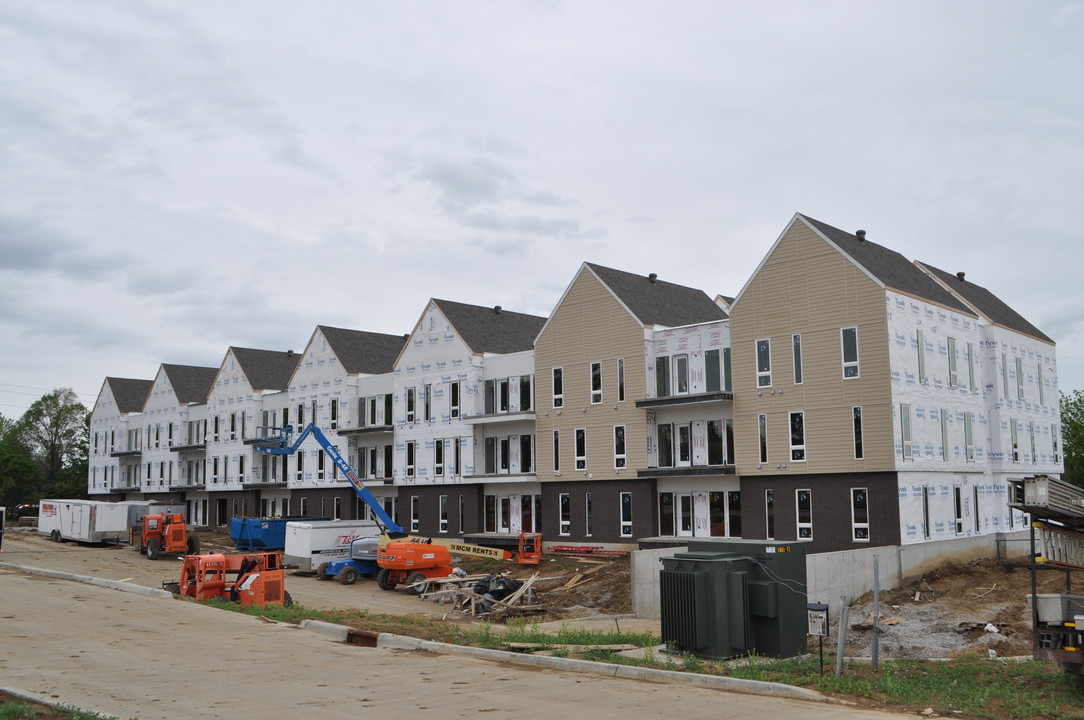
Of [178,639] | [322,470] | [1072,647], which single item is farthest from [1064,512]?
[322,470]

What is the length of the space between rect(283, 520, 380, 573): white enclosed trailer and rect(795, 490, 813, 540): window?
1956 centimetres

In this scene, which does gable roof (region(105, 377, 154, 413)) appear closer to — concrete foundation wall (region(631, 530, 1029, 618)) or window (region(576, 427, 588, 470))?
window (region(576, 427, 588, 470))

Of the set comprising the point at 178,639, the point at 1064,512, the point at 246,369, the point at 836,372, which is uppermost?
the point at 246,369

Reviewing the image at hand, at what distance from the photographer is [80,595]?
28406 mm

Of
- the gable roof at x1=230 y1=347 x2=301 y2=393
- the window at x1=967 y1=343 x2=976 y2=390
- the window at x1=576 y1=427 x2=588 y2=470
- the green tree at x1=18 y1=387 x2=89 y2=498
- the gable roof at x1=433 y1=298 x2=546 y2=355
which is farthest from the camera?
the green tree at x1=18 y1=387 x2=89 y2=498

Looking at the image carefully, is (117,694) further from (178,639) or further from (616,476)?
(616,476)

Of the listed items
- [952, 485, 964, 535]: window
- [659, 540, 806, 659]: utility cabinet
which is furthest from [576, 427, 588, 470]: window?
[659, 540, 806, 659]: utility cabinet

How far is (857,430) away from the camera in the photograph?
106ft

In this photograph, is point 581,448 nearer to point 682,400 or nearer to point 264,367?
point 682,400

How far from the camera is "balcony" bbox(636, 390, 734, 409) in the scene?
3531 centimetres

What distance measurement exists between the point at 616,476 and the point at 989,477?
A: 15.0 meters

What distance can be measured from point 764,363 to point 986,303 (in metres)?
15.5

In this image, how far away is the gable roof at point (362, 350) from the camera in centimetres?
5528

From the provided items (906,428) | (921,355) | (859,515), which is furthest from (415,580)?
(921,355)
